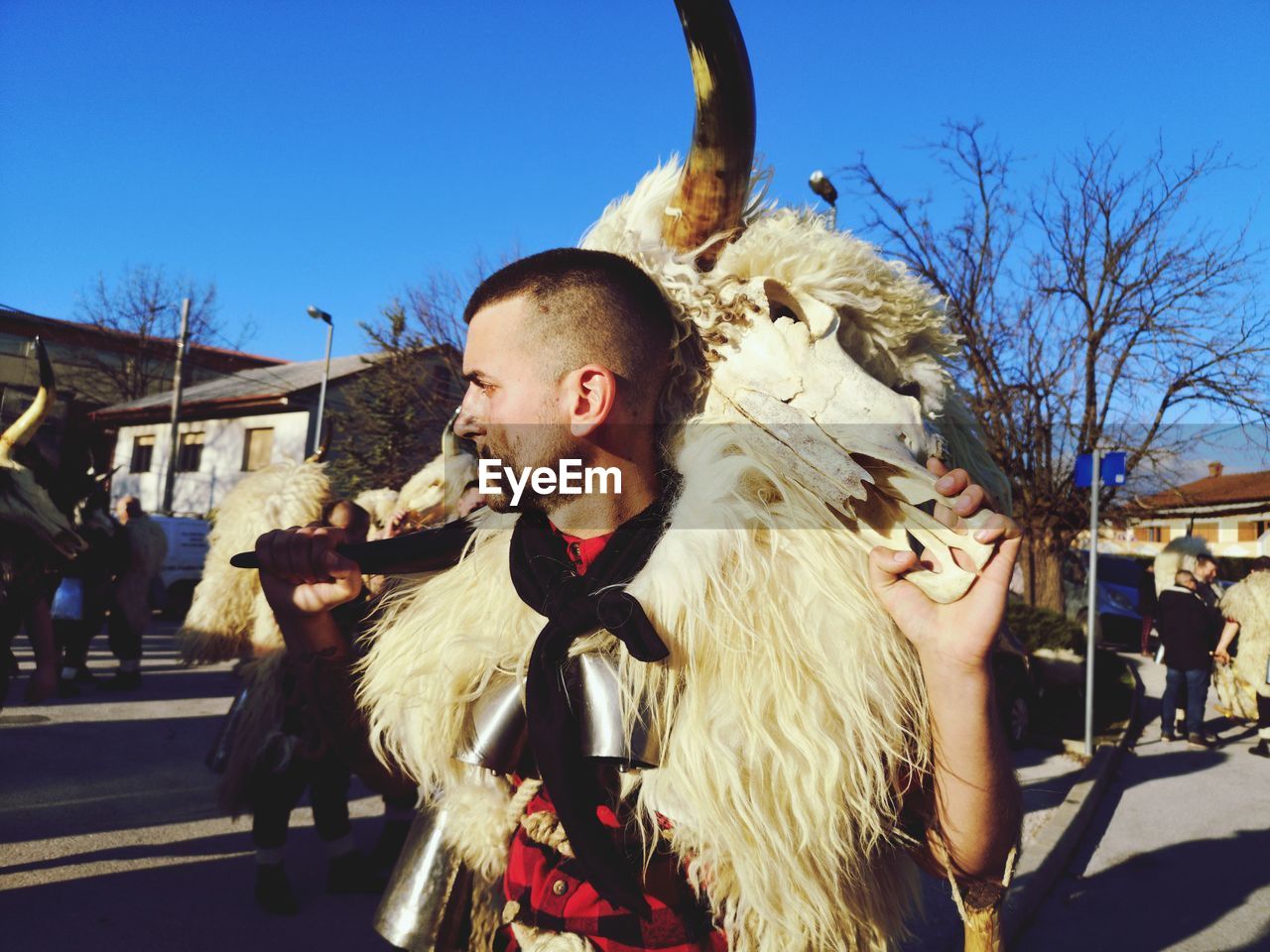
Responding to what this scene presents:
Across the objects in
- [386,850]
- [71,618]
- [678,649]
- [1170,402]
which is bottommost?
[386,850]

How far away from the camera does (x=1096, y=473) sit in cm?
715

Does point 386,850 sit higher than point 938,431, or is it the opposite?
point 938,431

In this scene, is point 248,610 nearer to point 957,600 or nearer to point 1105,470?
point 957,600

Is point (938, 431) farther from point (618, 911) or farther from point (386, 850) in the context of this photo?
point (386, 850)

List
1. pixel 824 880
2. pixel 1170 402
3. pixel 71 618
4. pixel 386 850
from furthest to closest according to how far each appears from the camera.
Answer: pixel 1170 402 → pixel 71 618 → pixel 386 850 → pixel 824 880

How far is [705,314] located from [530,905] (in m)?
1.05

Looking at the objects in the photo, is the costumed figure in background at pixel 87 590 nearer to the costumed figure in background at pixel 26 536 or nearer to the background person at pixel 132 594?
the background person at pixel 132 594

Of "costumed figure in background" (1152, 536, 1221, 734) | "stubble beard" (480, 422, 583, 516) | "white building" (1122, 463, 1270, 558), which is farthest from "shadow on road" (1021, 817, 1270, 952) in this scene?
"white building" (1122, 463, 1270, 558)

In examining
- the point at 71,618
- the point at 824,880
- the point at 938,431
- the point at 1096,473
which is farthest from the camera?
the point at 71,618

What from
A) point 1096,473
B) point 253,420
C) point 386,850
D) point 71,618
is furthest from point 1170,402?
point 253,420

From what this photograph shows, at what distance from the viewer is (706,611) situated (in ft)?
3.72

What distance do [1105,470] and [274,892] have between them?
734cm

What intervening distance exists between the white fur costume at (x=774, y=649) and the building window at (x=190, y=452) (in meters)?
30.3

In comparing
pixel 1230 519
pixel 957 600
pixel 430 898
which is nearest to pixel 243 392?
pixel 430 898
